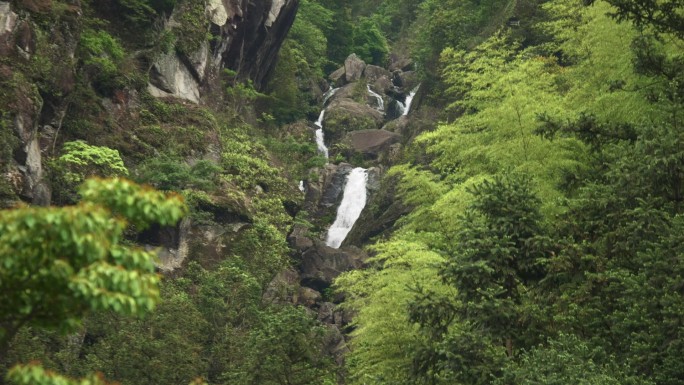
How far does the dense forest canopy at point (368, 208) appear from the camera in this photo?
15.3 ft

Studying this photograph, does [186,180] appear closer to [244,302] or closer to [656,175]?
[244,302]

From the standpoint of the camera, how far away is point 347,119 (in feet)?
162

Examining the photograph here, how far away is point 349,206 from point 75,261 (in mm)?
37732

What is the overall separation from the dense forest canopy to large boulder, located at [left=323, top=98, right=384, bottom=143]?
10.2m

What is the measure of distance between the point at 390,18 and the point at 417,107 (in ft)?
94.6

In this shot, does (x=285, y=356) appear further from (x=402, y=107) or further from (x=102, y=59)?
(x=402, y=107)

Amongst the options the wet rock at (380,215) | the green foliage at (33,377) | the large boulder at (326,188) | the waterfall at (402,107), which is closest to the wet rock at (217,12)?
the large boulder at (326,188)

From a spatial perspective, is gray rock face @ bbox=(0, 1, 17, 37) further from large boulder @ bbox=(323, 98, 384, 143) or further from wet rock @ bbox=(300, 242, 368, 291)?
large boulder @ bbox=(323, 98, 384, 143)

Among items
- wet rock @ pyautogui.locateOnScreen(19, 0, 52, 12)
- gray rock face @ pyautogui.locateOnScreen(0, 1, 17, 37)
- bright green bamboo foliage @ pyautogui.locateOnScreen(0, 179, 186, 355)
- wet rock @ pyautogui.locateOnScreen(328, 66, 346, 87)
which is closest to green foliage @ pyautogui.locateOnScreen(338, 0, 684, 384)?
bright green bamboo foliage @ pyautogui.locateOnScreen(0, 179, 186, 355)

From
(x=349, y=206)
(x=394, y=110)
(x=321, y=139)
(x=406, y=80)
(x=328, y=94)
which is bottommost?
(x=349, y=206)

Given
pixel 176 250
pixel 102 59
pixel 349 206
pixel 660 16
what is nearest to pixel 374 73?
pixel 349 206

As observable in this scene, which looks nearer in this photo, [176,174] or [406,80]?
[176,174]

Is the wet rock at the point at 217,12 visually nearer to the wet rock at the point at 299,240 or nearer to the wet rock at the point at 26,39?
the wet rock at the point at 299,240

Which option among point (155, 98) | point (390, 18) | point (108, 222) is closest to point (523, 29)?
point (155, 98)
